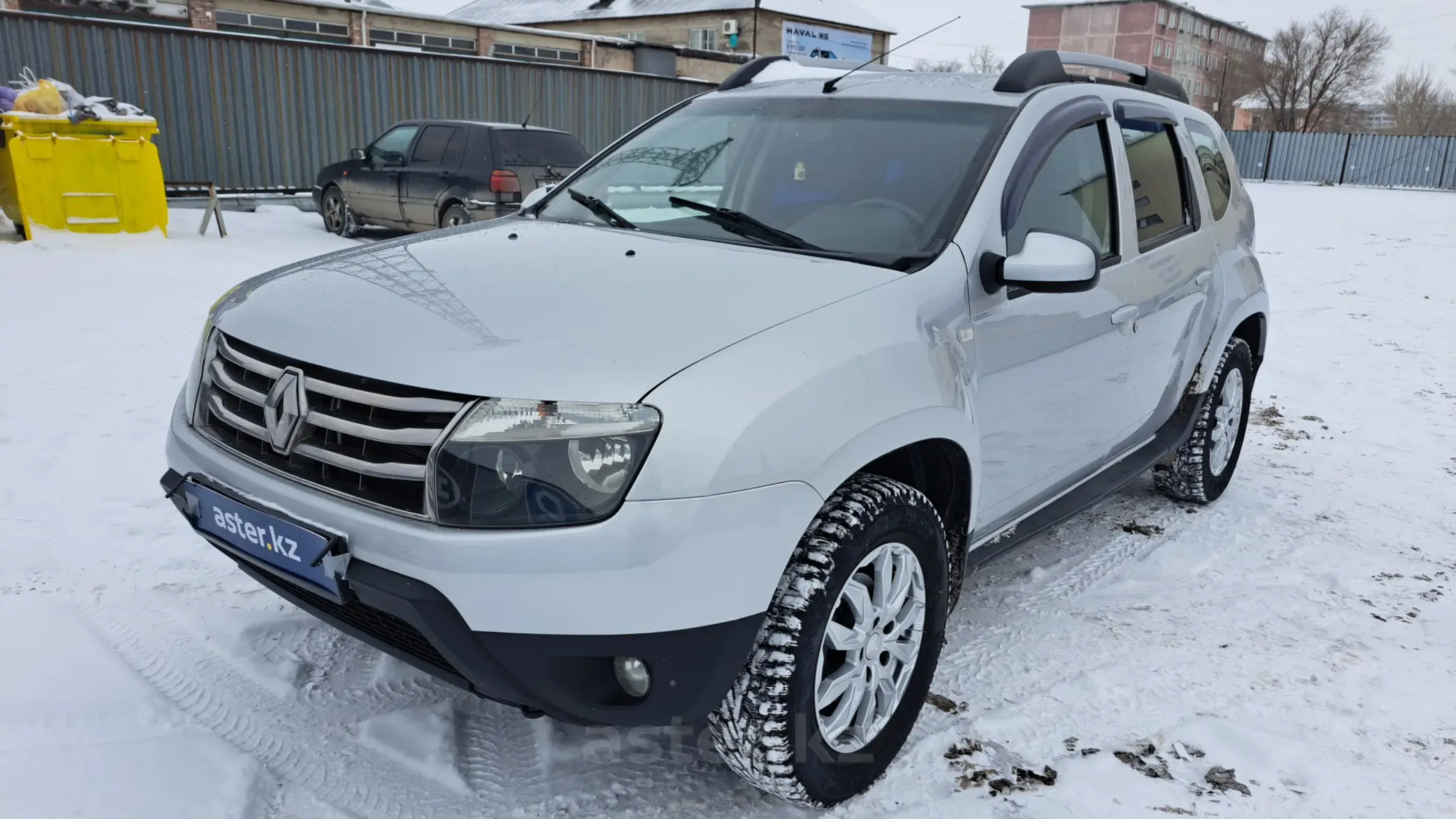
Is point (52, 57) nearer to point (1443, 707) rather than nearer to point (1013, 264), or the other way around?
point (1013, 264)

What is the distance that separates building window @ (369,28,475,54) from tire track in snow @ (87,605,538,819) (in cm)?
2603

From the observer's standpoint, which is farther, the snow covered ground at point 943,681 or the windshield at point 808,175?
the windshield at point 808,175

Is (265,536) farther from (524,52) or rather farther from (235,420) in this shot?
(524,52)

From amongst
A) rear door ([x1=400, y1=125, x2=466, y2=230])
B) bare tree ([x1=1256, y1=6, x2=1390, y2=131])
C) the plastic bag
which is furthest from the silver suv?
bare tree ([x1=1256, y1=6, x2=1390, y2=131])

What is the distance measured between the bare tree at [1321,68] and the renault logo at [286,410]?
70145 millimetres

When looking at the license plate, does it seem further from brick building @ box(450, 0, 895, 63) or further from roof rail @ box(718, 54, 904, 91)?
brick building @ box(450, 0, 895, 63)

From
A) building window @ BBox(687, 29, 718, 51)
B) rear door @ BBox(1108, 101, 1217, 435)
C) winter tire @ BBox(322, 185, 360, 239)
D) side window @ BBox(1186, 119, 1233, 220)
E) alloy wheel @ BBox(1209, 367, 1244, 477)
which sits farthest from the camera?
building window @ BBox(687, 29, 718, 51)

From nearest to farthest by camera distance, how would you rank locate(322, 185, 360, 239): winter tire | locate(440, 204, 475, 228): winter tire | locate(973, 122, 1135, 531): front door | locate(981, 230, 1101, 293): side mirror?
locate(981, 230, 1101, 293): side mirror
locate(973, 122, 1135, 531): front door
locate(440, 204, 475, 228): winter tire
locate(322, 185, 360, 239): winter tire

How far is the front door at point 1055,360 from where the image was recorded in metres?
2.68

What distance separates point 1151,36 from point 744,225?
306 feet

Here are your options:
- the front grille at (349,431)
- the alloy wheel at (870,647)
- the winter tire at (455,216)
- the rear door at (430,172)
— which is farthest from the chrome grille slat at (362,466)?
the rear door at (430,172)

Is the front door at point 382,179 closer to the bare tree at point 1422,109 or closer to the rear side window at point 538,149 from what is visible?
the rear side window at point 538,149

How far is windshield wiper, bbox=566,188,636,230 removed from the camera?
309 centimetres

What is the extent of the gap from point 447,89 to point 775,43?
84.3ft
